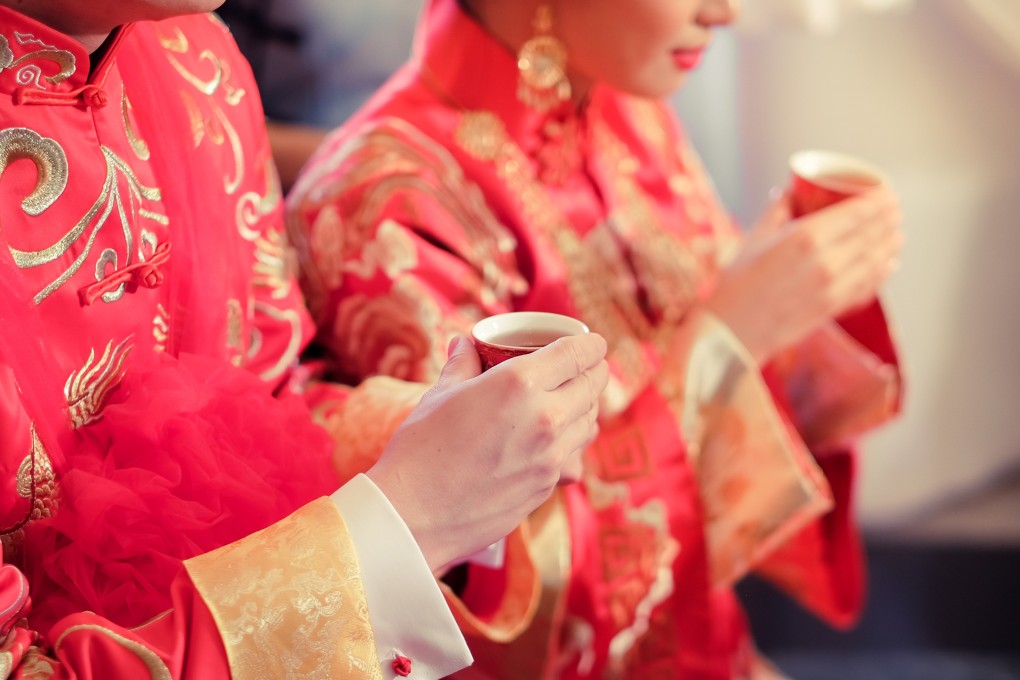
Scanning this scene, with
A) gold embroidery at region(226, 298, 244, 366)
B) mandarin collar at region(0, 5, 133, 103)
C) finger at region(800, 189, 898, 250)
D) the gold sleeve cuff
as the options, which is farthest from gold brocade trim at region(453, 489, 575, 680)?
mandarin collar at region(0, 5, 133, 103)

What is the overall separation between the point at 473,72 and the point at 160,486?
571mm

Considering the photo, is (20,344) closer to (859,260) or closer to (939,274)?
(859,260)

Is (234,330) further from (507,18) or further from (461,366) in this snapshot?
(507,18)

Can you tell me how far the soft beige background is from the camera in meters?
1.70

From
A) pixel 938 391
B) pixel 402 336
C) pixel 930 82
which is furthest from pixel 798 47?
pixel 402 336

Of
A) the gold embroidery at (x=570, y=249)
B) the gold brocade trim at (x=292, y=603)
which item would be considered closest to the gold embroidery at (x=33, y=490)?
the gold brocade trim at (x=292, y=603)

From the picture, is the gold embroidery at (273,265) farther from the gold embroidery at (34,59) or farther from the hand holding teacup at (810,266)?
the hand holding teacup at (810,266)

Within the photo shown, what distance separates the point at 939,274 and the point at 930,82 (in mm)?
325

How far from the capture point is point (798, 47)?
5.69 ft

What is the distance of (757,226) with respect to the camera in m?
1.15

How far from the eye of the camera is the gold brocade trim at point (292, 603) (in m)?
0.61

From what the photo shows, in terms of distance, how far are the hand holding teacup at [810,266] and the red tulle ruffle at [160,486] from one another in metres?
0.51

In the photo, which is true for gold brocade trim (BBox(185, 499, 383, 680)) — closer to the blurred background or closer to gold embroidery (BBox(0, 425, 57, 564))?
gold embroidery (BBox(0, 425, 57, 564))

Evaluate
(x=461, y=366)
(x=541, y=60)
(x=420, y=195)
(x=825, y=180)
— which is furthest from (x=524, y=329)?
(x=825, y=180)
